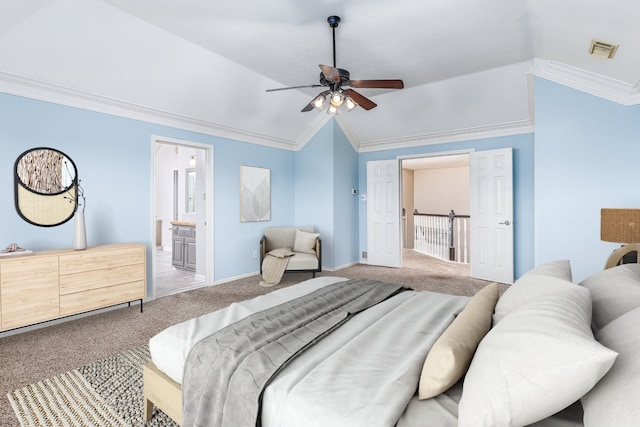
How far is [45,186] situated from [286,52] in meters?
3.00

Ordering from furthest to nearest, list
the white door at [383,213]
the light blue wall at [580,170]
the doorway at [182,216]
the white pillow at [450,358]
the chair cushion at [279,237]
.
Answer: the white door at [383,213], the chair cushion at [279,237], the doorway at [182,216], the light blue wall at [580,170], the white pillow at [450,358]

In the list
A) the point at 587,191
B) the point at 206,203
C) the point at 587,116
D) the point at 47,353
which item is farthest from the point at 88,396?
the point at 587,116

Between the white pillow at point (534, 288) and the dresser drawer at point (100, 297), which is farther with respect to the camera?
the dresser drawer at point (100, 297)

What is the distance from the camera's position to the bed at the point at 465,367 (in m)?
0.84

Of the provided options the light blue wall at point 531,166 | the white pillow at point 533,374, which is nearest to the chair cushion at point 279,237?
the light blue wall at point 531,166

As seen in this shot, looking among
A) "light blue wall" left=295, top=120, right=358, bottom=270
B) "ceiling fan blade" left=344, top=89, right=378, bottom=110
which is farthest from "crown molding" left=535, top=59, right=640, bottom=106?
"light blue wall" left=295, top=120, right=358, bottom=270

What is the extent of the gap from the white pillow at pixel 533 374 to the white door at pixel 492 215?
4.59 metres

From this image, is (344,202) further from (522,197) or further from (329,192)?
(522,197)

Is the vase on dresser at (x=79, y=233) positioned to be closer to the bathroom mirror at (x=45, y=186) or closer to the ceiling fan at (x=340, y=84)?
the bathroom mirror at (x=45, y=186)

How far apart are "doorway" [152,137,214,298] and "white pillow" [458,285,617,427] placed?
4251 millimetres

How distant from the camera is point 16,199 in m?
3.19

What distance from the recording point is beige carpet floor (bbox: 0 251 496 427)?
2.46 metres

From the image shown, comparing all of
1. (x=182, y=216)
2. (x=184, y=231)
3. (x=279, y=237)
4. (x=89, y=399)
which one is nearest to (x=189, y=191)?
(x=182, y=216)

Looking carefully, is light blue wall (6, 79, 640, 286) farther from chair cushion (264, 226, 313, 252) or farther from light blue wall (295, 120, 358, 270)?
light blue wall (295, 120, 358, 270)
